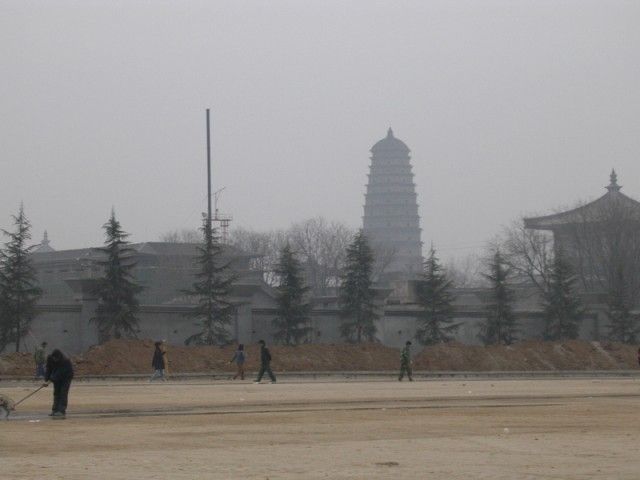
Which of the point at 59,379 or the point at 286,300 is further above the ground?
the point at 286,300

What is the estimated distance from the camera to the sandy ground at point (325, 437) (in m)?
15.5

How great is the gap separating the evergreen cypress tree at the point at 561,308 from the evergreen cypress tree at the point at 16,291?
101 ft

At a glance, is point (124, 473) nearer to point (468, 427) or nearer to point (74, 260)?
point (468, 427)

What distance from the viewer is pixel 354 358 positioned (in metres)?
64.0

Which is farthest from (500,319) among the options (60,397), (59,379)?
(60,397)

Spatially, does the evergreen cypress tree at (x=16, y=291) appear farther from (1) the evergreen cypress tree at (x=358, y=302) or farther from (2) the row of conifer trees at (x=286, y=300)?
(1) the evergreen cypress tree at (x=358, y=302)

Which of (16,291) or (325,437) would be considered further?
(16,291)

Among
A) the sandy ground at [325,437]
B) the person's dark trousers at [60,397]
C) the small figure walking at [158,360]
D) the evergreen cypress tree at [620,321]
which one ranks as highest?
the evergreen cypress tree at [620,321]

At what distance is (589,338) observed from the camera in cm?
7850

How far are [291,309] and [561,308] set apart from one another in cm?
1753

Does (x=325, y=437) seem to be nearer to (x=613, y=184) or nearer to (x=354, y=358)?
(x=354, y=358)

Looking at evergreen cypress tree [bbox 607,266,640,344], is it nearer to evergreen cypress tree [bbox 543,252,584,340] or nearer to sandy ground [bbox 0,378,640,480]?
evergreen cypress tree [bbox 543,252,584,340]

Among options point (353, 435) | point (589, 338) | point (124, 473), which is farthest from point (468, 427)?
point (589, 338)

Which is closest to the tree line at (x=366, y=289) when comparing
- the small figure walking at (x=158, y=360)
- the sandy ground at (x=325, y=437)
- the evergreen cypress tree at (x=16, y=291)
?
the evergreen cypress tree at (x=16, y=291)
